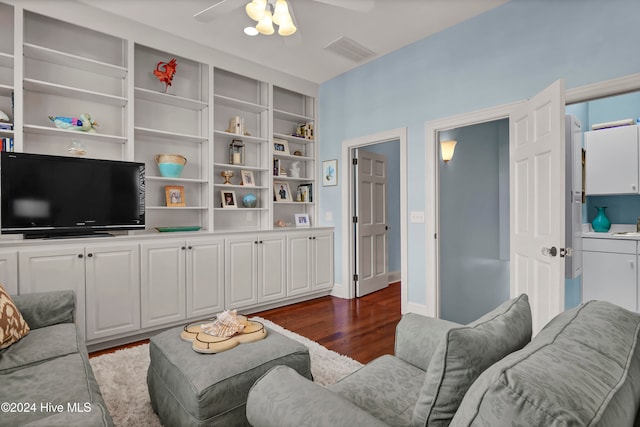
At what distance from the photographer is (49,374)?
143 centimetres

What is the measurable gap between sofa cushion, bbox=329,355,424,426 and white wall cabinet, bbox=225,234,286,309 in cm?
231

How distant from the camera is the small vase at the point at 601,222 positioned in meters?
3.61

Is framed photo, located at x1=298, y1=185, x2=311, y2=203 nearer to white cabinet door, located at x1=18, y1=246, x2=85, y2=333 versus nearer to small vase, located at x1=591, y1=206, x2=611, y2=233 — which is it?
white cabinet door, located at x1=18, y1=246, x2=85, y2=333

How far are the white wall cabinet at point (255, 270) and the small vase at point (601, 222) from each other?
136 inches

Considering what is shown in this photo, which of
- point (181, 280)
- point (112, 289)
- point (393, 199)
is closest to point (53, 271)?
point (112, 289)

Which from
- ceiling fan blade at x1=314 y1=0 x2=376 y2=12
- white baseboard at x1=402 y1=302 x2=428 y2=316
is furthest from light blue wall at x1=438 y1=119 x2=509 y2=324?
ceiling fan blade at x1=314 y1=0 x2=376 y2=12

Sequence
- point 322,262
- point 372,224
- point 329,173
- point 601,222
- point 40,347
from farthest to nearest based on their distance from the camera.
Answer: point 372,224 → point 329,173 → point 322,262 → point 601,222 → point 40,347

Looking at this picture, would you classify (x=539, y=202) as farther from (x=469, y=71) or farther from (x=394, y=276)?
(x=394, y=276)

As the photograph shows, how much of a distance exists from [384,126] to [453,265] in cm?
196

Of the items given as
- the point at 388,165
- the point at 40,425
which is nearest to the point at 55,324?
the point at 40,425

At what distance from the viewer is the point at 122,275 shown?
9.39ft

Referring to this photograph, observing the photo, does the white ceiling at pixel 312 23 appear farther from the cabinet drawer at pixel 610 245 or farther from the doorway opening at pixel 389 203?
the cabinet drawer at pixel 610 245

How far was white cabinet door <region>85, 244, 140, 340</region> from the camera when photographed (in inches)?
107

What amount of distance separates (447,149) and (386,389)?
349 centimetres
